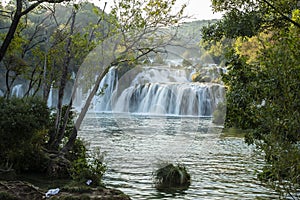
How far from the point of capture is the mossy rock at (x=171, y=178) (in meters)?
12.2

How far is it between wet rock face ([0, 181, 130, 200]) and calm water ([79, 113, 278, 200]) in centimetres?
168

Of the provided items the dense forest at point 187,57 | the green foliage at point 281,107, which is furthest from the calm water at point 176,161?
the green foliage at point 281,107

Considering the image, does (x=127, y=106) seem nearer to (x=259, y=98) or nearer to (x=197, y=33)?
(x=197, y=33)

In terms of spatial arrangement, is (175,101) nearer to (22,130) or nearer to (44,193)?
(22,130)

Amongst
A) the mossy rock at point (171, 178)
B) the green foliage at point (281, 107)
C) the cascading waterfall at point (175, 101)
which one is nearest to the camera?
the green foliage at point (281, 107)

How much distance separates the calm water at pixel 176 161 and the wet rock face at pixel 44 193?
1.68 m

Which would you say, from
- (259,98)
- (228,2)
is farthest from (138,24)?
(259,98)

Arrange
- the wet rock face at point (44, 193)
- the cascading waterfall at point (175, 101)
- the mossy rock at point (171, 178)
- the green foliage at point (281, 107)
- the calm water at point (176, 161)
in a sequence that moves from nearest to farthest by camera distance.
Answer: the green foliage at point (281, 107), the wet rock face at point (44, 193), the cascading waterfall at point (175, 101), the calm water at point (176, 161), the mossy rock at point (171, 178)

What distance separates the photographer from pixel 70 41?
1522 centimetres

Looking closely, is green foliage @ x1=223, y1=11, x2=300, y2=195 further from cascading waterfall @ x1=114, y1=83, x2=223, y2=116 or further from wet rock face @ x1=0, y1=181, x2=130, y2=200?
cascading waterfall @ x1=114, y1=83, x2=223, y2=116

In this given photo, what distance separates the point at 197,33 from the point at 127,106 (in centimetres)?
291

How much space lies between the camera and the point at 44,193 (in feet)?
30.2

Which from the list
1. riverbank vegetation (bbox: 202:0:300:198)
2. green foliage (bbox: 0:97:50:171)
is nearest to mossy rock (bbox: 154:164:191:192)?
green foliage (bbox: 0:97:50:171)

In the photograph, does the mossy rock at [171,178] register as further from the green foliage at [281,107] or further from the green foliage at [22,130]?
the green foliage at [281,107]
